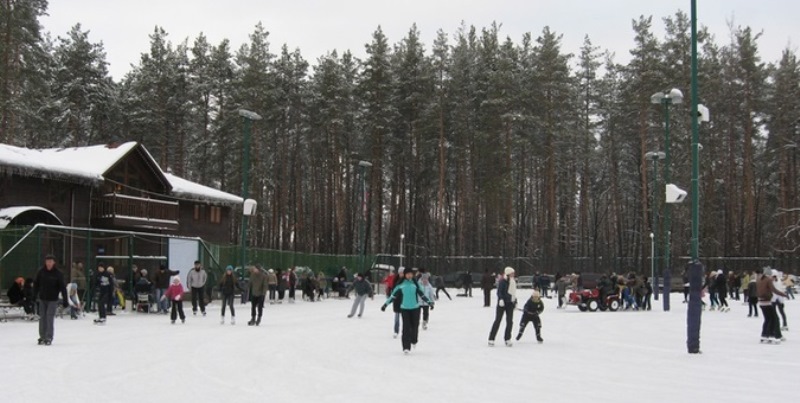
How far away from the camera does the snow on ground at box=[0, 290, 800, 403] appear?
1037 centimetres

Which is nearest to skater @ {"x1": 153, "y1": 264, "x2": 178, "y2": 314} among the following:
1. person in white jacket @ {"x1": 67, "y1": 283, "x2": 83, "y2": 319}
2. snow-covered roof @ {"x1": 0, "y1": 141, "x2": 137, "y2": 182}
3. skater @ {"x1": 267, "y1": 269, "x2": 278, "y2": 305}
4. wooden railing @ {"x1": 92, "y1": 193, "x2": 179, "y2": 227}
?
person in white jacket @ {"x1": 67, "y1": 283, "x2": 83, "y2": 319}

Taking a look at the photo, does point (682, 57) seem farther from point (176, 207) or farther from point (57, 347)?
point (57, 347)

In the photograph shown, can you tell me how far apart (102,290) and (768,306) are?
16250 mm

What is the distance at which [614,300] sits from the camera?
104 ft

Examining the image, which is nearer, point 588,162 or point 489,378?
point 489,378

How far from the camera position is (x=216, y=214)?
49.8 metres

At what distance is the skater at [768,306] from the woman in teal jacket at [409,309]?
7239mm

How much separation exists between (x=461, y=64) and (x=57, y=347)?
51.6 m

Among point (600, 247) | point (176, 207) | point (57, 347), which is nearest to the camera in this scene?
point (57, 347)

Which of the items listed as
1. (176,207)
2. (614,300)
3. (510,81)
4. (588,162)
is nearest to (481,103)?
(510,81)

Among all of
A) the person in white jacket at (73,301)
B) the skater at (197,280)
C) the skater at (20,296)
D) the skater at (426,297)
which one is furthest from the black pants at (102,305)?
the skater at (426,297)

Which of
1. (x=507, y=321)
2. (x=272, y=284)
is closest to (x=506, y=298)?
(x=507, y=321)

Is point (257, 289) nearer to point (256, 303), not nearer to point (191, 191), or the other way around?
point (256, 303)

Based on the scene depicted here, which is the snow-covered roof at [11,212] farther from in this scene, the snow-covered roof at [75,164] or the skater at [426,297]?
the skater at [426,297]
